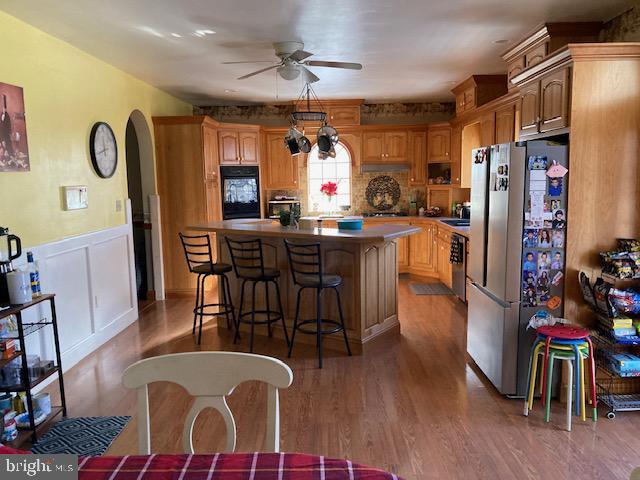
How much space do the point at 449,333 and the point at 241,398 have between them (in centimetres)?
229

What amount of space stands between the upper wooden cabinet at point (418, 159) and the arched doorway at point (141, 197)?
3931 millimetres

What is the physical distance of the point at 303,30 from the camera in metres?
3.75

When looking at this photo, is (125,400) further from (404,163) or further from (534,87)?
(404,163)

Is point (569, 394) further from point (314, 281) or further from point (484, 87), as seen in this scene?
point (484, 87)

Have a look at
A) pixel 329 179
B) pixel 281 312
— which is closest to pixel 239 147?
pixel 329 179

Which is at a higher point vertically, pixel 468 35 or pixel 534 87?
pixel 468 35

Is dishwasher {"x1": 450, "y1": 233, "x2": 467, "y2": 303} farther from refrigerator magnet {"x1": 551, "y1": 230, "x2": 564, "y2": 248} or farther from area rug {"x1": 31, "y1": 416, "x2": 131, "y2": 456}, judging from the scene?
area rug {"x1": 31, "y1": 416, "x2": 131, "y2": 456}

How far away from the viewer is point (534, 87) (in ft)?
11.6

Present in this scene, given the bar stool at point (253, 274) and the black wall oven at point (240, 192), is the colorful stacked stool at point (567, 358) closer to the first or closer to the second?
the bar stool at point (253, 274)

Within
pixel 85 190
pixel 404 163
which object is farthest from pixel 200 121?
pixel 404 163

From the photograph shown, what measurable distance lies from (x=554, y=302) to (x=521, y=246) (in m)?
0.44

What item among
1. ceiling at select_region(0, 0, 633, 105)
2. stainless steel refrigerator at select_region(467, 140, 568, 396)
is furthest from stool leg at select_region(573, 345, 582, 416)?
ceiling at select_region(0, 0, 633, 105)

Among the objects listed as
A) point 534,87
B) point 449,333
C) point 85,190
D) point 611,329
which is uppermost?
point 534,87

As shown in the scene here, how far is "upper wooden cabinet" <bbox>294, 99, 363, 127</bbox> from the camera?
746cm
